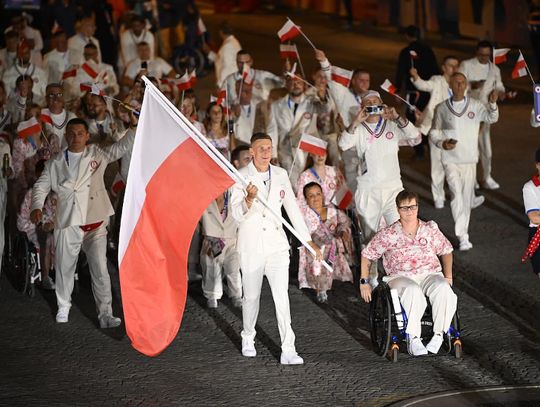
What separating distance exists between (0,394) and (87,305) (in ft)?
9.04

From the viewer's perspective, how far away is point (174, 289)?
36.3 ft

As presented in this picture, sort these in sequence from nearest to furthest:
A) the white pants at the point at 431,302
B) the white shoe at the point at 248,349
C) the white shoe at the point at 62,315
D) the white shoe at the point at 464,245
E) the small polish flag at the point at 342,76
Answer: the white pants at the point at 431,302, the white shoe at the point at 248,349, the white shoe at the point at 62,315, the white shoe at the point at 464,245, the small polish flag at the point at 342,76

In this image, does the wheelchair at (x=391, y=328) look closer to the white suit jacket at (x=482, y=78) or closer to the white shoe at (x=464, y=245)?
the white shoe at (x=464, y=245)

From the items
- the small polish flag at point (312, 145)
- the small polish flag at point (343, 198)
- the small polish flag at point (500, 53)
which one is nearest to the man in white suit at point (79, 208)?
the small polish flag at point (312, 145)

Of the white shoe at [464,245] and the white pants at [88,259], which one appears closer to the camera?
the white pants at [88,259]

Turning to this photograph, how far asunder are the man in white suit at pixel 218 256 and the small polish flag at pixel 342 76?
350 cm

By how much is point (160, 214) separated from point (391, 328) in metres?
2.27

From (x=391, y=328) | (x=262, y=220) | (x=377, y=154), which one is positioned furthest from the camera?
(x=377, y=154)

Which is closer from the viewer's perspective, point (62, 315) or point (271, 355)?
point (271, 355)

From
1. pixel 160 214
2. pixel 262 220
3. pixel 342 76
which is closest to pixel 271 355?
pixel 262 220

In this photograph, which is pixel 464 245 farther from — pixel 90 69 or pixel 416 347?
pixel 90 69

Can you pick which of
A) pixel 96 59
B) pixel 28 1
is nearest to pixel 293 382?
pixel 96 59

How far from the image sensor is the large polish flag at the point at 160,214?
1105cm

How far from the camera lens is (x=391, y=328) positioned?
38.3 ft
